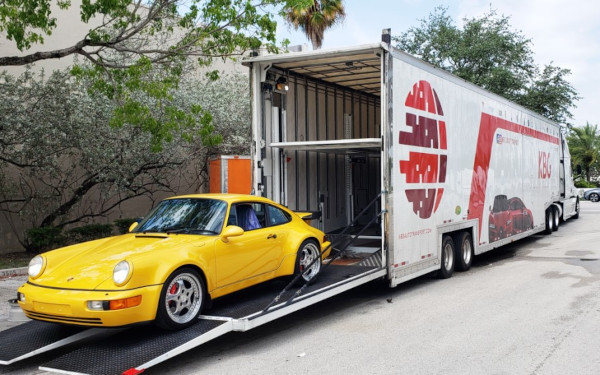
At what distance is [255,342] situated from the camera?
671 cm

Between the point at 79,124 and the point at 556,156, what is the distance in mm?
14064

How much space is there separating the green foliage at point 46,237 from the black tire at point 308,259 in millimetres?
8619

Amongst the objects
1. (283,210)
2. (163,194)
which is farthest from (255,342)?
(163,194)

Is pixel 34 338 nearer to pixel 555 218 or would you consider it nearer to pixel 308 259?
pixel 308 259

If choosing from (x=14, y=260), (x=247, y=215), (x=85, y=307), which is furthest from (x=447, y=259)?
(x=14, y=260)

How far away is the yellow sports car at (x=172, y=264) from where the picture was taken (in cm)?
553

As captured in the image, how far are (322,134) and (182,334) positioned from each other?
19.6 ft

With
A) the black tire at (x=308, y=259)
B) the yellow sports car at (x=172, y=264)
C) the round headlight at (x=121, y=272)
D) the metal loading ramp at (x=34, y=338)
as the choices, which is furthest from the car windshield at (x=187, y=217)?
the metal loading ramp at (x=34, y=338)

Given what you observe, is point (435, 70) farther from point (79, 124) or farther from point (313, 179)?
point (79, 124)

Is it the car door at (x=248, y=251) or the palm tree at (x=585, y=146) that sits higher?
the palm tree at (x=585, y=146)

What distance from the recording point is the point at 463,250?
1098 cm

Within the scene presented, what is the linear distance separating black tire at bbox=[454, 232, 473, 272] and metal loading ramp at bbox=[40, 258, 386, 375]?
370 centimetres

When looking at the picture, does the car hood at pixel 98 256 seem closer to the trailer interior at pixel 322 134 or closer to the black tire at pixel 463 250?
the trailer interior at pixel 322 134

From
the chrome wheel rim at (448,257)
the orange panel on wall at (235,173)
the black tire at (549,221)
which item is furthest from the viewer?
the black tire at (549,221)
